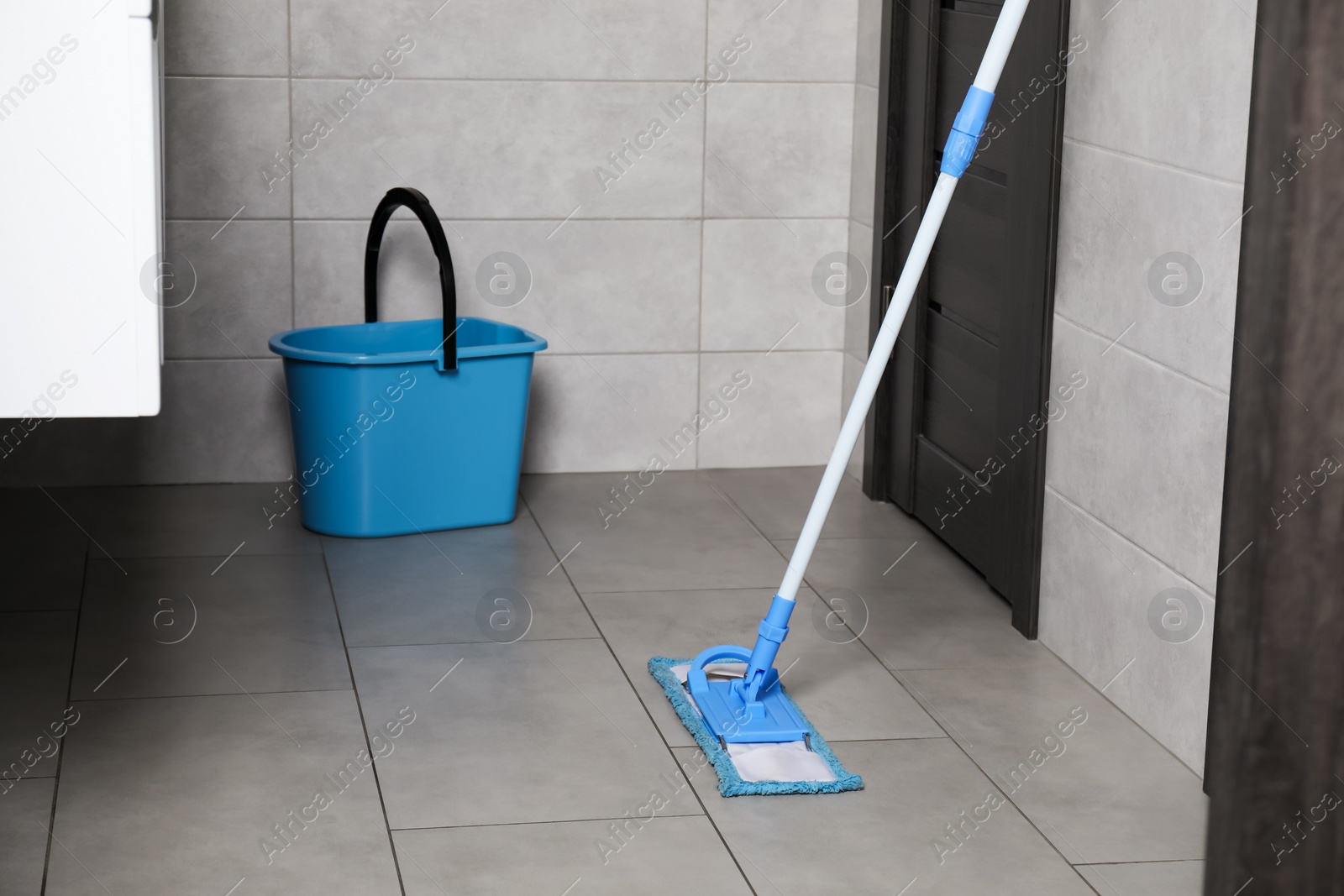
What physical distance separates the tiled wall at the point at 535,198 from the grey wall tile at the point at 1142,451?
0.99 m

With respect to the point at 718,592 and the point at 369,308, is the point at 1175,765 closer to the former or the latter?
the point at 718,592

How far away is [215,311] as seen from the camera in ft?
8.64

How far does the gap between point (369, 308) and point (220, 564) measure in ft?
1.83

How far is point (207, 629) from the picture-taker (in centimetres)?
200

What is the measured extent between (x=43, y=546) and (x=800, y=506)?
134cm

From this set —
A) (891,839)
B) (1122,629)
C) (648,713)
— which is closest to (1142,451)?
(1122,629)

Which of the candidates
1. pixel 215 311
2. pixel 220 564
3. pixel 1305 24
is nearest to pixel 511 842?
pixel 220 564

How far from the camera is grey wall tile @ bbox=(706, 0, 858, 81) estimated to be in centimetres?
269

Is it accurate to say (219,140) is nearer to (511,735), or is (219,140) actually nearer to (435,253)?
(435,253)

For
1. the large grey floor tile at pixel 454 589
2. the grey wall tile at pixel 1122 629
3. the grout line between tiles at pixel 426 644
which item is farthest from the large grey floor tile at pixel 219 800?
the grey wall tile at pixel 1122 629

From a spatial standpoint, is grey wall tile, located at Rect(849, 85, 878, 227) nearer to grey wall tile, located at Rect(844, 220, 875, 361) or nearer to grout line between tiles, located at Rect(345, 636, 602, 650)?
grey wall tile, located at Rect(844, 220, 875, 361)

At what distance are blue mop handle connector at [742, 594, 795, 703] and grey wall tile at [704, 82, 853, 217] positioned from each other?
1248 mm

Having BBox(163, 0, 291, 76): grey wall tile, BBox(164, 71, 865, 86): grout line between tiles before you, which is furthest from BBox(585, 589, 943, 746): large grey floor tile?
BBox(163, 0, 291, 76): grey wall tile

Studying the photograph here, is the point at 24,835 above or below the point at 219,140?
below
